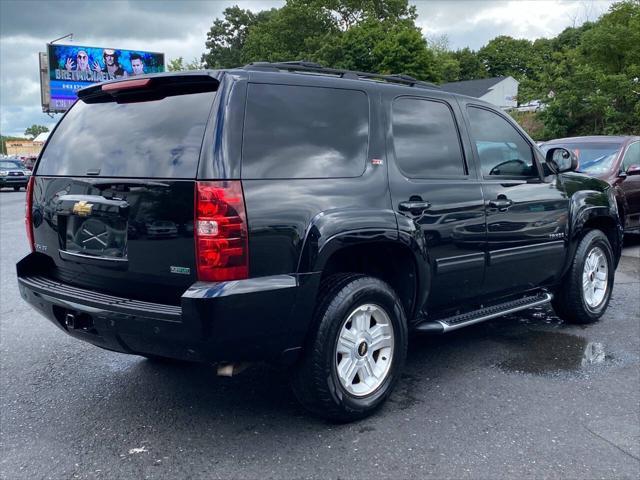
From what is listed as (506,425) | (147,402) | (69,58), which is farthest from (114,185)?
(69,58)

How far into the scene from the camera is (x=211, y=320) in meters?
3.04

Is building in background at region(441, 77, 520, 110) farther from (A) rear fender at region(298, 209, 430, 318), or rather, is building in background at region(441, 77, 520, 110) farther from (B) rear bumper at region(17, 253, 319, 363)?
(B) rear bumper at region(17, 253, 319, 363)

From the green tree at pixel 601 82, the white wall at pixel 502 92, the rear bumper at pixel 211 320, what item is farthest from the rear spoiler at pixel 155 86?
the white wall at pixel 502 92

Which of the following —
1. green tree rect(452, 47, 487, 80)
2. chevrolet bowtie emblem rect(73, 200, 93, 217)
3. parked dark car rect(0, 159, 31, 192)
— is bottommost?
parked dark car rect(0, 159, 31, 192)

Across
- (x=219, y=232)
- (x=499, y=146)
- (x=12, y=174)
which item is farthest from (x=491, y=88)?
(x=219, y=232)

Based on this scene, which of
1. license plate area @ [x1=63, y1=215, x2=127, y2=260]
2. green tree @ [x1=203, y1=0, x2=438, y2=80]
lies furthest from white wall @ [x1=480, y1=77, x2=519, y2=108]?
license plate area @ [x1=63, y1=215, x2=127, y2=260]

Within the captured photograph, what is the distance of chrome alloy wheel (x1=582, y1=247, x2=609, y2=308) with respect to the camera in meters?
5.73

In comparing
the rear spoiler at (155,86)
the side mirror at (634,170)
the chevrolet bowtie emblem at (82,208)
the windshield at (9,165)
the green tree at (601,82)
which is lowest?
the windshield at (9,165)

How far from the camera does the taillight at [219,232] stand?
3074mm

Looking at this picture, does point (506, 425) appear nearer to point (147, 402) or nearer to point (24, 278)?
point (147, 402)

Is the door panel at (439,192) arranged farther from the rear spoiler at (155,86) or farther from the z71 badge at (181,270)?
the z71 badge at (181,270)

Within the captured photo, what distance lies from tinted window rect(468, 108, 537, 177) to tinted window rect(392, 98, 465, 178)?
28 cm

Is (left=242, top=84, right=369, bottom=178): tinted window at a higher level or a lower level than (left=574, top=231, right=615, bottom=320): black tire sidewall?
higher

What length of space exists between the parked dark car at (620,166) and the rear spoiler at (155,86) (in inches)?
273
